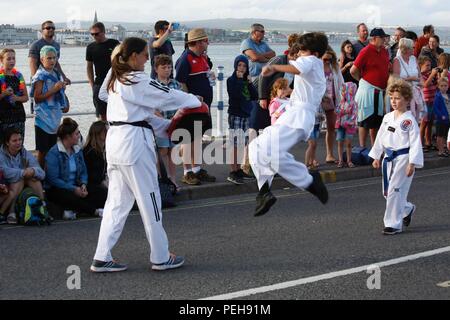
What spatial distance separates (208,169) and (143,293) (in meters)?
6.11

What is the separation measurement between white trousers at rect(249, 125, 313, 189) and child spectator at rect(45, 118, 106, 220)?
8.15 feet

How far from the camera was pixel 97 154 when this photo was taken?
10.6m

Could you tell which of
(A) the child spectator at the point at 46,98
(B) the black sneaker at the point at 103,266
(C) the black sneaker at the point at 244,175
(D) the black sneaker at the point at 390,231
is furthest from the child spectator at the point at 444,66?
(B) the black sneaker at the point at 103,266

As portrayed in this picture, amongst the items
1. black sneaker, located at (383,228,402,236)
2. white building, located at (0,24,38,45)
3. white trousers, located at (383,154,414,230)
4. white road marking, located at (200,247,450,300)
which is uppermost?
white building, located at (0,24,38,45)

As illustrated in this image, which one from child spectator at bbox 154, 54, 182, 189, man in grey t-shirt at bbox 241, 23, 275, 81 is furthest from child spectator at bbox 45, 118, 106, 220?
man in grey t-shirt at bbox 241, 23, 275, 81

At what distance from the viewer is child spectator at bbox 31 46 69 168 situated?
37.6ft

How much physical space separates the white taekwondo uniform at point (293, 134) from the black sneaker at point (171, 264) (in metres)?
1.29

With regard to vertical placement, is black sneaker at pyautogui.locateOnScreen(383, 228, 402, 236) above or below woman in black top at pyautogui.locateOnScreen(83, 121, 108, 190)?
below

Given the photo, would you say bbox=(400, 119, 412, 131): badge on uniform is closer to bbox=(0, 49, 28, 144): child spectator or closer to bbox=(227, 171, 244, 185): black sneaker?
bbox=(227, 171, 244, 185): black sneaker

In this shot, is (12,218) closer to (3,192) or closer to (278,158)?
(3,192)

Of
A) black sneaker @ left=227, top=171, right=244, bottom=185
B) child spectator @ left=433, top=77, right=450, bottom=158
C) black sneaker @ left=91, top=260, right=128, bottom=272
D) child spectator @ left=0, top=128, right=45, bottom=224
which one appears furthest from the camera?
child spectator @ left=433, top=77, right=450, bottom=158

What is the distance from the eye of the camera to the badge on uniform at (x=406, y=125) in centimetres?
897

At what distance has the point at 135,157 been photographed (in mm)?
7285
